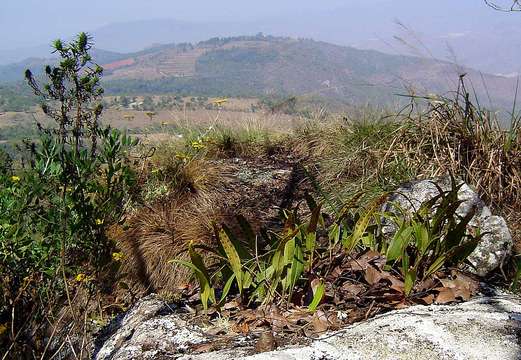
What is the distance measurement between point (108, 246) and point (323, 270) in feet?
5.52

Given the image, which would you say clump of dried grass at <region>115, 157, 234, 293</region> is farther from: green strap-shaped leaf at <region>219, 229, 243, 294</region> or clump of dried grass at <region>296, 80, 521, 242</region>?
clump of dried grass at <region>296, 80, 521, 242</region>

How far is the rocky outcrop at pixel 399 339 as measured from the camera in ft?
6.00

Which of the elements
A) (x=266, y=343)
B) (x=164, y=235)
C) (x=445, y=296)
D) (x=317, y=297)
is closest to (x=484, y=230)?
(x=445, y=296)

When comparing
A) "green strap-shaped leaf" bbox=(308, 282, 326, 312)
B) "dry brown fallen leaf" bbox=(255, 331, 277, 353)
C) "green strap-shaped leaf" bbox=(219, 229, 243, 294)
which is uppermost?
"green strap-shaped leaf" bbox=(219, 229, 243, 294)

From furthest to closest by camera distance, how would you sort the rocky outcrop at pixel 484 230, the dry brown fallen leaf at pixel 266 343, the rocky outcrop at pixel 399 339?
the rocky outcrop at pixel 484 230 < the dry brown fallen leaf at pixel 266 343 < the rocky outcrop at pixel 399 339

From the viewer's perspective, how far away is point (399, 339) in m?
1.89

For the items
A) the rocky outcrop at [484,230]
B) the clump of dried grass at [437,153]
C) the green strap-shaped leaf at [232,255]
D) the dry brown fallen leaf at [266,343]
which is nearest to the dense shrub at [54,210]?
the green strap-shaped leaf at [232,255]

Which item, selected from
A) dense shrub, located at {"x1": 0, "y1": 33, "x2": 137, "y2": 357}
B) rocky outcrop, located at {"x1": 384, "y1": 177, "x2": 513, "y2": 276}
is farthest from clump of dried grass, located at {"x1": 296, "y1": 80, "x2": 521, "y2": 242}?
dense shrub, located at {"x1": 0, "y1": 33, "x2": 137, "y2": 357}

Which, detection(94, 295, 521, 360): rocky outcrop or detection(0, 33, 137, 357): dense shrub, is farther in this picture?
detection(0, 33, 137, 357): dense shrub

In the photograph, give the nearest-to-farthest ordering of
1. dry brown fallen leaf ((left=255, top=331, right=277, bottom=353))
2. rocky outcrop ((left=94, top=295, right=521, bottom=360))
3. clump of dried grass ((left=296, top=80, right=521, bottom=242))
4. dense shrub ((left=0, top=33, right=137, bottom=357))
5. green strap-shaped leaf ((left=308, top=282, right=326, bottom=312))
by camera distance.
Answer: rocky outcrop ((left=94, top=295, right=521, bottom=360)) → dry brown fallen leaf ((left=255, top=331, right=277, bottom=353)) → green strap-shaped leaf ((left=308, top=282, right=326, bottom=312)) → dense shrub ((left=0, top=33, right=137, bottom=357)) → clump of dried grass ((left=296, top=80, right=521, bottom=242))

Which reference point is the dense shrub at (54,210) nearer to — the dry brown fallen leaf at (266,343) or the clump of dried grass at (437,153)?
the dry brown fallen leaf at (266,343)

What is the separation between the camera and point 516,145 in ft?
14.3

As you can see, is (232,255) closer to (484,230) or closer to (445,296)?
(445,296)

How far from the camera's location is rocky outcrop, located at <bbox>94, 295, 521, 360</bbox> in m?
1.83
